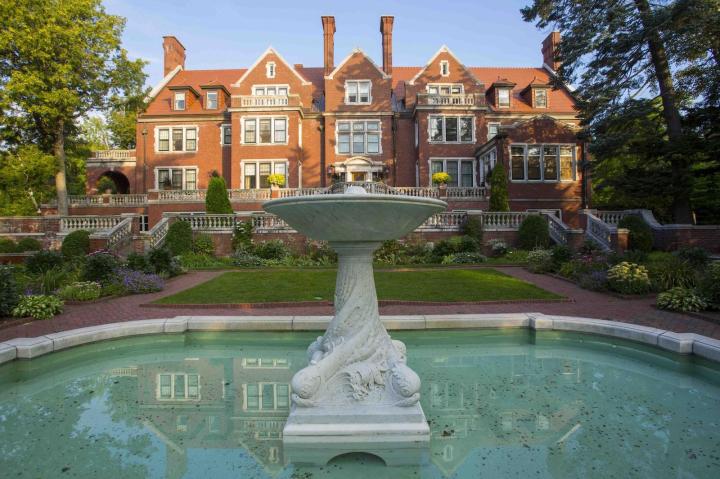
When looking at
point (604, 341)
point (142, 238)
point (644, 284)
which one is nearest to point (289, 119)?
point (142, 238)

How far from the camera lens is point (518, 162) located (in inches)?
1115

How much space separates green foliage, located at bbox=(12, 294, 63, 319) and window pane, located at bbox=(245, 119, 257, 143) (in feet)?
77.9

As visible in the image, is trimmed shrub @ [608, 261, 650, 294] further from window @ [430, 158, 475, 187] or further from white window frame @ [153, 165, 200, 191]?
white window frame @ [153, 165, 200, 191]

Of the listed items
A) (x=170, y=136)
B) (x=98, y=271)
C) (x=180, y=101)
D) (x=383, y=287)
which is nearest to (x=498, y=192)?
(x=383, y=287)

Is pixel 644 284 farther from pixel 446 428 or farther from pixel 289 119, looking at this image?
pixel 289 119

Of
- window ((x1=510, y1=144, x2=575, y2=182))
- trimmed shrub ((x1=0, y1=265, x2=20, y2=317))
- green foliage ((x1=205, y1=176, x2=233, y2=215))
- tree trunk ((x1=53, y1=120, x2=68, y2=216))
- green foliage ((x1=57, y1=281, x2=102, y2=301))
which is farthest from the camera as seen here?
window ((x1=510, y1=144, x2=575, y2=182))

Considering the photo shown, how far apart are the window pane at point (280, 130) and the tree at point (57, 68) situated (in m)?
9.43

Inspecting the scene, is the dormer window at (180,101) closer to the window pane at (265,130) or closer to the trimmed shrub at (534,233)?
the window pane at (265,130)

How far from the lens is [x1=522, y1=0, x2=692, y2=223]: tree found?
19203 millimetres

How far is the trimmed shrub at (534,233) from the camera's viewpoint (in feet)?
67.5

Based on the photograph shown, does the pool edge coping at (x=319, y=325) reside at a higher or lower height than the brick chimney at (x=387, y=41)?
lower

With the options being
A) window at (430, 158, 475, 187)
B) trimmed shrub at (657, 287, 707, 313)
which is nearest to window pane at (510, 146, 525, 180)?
window at (430, 158, 475, 187)

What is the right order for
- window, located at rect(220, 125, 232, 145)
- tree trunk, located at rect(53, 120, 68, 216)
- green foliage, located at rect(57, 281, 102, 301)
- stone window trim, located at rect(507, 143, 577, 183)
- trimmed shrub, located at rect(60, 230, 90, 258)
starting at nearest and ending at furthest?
green foliage, located at rect(57, 281, 102, 301)
trimmed shrub, located at rect(60, 230, 90, 258)
tree trunk, located at rect(53, 120, 68, 216)
stone window trim, located at rect(507, 143, 577, 183)
window, located at rect(220, 125, 232, 145)

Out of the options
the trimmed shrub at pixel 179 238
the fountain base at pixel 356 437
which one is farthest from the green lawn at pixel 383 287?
the fountain base at pixel 356 437
